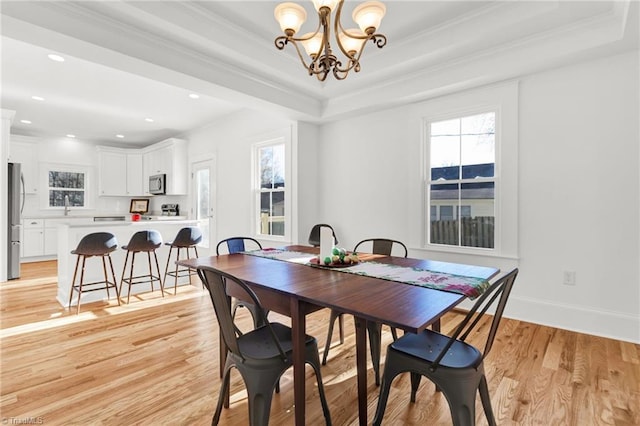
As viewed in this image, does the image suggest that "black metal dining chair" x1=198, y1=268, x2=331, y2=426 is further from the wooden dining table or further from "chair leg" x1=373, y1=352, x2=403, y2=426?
"chair leg" x1=373, y1=352, x2=403, y2=426

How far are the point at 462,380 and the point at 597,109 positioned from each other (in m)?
2.79

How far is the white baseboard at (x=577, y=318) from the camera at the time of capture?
2652 mm

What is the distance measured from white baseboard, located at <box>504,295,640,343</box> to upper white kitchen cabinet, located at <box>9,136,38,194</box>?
8679mm

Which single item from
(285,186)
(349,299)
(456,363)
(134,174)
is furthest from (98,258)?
(456,363)

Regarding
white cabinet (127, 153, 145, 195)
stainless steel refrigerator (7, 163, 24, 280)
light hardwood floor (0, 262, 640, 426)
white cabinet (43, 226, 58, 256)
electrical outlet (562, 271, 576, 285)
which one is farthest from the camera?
white cabinet (127, 153, 145, 195)

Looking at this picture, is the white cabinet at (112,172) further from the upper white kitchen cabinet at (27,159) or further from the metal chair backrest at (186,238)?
the metal chair backrest at (186,238)

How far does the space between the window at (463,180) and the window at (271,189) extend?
2157mm

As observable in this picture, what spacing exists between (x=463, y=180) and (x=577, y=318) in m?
1.63

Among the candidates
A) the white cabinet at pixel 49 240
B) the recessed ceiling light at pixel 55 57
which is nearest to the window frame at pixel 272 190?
the recessed ceiling light at pixel 55 57

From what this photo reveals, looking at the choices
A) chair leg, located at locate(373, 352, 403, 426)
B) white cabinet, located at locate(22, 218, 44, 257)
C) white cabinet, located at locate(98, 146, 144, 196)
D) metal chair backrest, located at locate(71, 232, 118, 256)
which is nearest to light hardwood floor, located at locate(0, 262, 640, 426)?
chair leg, located at locate(373, 352, 403, 426)

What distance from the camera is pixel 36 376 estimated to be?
2.17 metres

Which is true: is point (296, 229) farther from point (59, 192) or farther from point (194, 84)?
point (59, 192)

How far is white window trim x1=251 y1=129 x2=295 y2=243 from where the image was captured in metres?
4.64

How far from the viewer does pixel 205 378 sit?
216 centimetres
